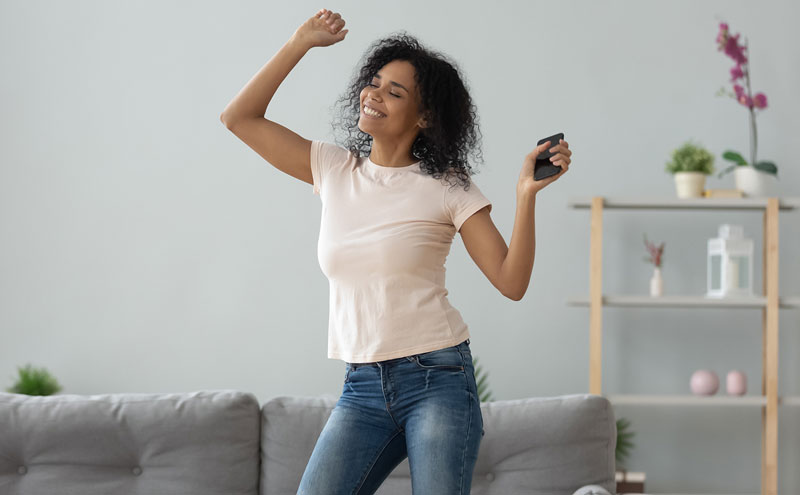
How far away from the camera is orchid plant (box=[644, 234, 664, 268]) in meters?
3.23

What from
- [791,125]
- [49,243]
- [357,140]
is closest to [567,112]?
[791,125]

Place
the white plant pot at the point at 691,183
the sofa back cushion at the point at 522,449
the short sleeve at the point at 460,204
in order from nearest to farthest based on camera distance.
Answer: the short sleeve at the point at 460,204 → the sofa back cushion at the point at 522,449 → the white plant pot at the point at 691,183

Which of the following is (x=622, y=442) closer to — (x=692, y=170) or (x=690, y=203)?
(x=690, y=203)

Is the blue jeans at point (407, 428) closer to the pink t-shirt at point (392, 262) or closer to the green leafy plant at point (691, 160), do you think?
the pink t-shirt at point (392, 262)

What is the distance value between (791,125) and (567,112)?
0.88 metres

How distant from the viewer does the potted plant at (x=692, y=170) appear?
314 centimetres

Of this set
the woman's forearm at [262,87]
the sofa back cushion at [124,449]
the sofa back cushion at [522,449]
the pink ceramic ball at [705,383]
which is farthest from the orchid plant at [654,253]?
the woman's forearm at [262,87]

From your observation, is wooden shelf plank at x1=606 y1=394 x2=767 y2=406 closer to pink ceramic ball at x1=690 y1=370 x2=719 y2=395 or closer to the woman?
pink ceramic ball at x1=690 y1=370 x2=719 y2=395

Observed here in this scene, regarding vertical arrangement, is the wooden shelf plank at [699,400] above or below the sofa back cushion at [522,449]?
below

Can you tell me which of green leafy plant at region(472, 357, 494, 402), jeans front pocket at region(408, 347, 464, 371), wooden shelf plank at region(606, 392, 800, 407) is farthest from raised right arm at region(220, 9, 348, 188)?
wooden shelf plank at region(606, 392, 800, 407)

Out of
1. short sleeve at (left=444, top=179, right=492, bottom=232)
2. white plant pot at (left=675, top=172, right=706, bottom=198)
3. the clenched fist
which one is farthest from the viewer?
white plant pot at (left=675, top=172, right=706, bottom=198)

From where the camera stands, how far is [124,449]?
2.09 m

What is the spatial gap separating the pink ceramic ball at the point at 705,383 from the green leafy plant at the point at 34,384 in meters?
2.40

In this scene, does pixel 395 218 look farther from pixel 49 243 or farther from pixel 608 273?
pixel 49 243
